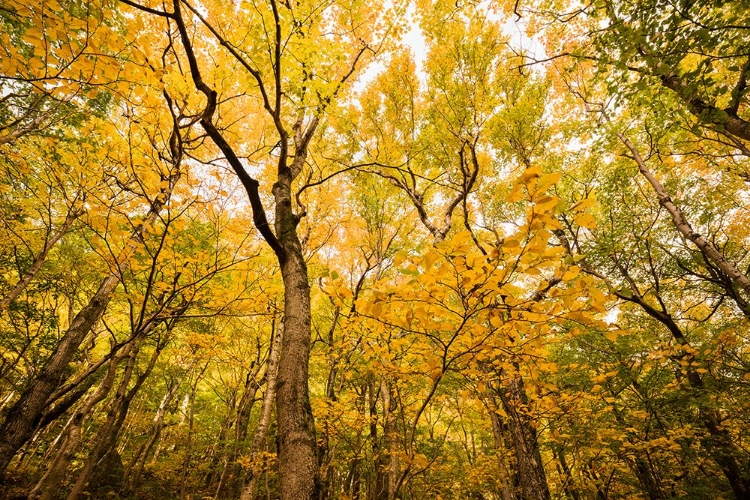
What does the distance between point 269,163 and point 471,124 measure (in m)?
5.53

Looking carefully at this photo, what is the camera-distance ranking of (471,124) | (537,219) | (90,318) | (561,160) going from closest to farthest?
(537,219) → (90,318) → (471,124) → (561,160)

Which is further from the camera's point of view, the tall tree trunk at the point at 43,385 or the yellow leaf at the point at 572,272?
the tall tree trunk at the point at 43,385

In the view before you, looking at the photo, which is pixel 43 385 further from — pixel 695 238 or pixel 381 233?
pixel 695 238

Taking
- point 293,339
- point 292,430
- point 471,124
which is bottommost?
point 292,430

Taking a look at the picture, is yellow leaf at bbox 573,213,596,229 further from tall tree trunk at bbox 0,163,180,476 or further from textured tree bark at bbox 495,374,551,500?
tall tree trunk at bbox 0,163,180,476

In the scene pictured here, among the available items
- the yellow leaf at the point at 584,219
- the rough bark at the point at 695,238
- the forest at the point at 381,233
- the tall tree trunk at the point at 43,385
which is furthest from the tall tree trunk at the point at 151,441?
the rough bark at the point at 695,238

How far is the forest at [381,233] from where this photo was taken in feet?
6.72

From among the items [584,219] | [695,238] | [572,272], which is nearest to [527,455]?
[572,272]

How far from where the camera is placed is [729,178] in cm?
920

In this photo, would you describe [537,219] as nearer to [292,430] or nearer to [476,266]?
[476,266]

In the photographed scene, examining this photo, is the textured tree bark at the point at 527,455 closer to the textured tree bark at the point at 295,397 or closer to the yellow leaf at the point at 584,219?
the textured tree bark at the point at 295,397

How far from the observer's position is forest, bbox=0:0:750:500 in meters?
2.05

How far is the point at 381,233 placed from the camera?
9000 millimetres

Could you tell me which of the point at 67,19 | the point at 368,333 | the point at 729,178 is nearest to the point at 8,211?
the point at 67,19
